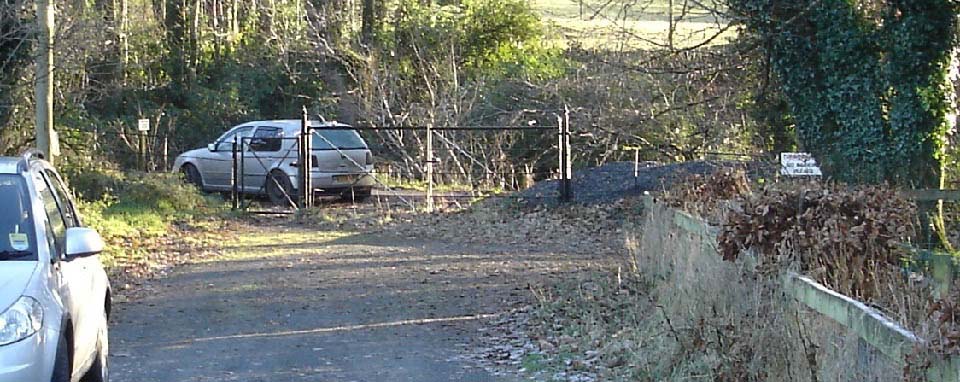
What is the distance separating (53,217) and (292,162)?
47.4 feet

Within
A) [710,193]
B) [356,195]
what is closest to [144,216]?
[356,195]

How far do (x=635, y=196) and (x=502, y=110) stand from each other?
413 inches

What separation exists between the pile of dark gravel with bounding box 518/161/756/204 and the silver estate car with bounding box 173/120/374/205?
316cm

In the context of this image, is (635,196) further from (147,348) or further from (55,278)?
(55,278)

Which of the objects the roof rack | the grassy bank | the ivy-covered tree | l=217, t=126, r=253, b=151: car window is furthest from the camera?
l=217, t=126, r=253, b=151: car window

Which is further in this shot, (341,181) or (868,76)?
(341,181)

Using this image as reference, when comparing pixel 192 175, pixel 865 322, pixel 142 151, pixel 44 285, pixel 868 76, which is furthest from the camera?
pixel 142 151

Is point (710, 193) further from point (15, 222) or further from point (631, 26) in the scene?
point (631, 26)

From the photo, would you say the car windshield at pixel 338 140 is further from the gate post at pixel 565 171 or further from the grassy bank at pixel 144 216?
the gate post at pixel 565 171

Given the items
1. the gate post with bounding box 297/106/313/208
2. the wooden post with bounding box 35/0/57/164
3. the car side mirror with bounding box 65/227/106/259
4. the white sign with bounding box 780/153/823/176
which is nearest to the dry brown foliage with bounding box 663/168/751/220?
the white sign with bounding box 780/153/823/176

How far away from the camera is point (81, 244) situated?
6.94 metres

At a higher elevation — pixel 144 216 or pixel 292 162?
pixel 292 162

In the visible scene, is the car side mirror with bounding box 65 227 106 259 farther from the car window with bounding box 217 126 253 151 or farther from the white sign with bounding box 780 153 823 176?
the car window with bounding box 217 126 253 151

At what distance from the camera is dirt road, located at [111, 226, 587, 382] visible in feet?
30.0
